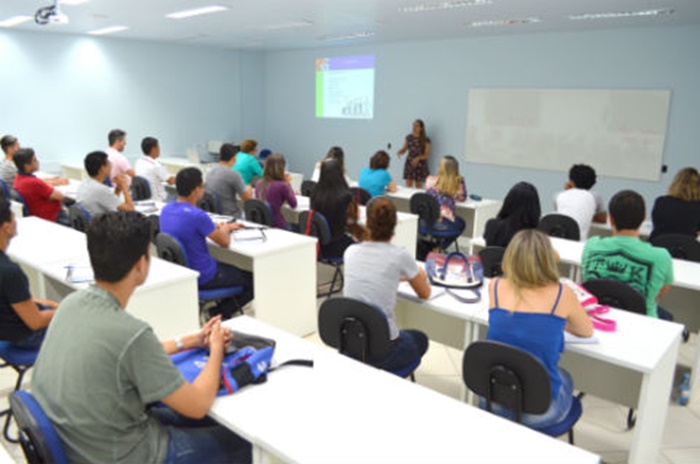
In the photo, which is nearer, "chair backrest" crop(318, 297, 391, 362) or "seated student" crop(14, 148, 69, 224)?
"chair backrest" crop(318, 297, 391, 362)

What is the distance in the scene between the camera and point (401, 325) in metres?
3.31

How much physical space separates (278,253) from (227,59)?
8.35 metres

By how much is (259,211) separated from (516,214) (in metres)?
2.26

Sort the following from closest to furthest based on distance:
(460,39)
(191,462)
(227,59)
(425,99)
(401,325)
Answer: (191,462)
(401,325)
(460,39)
(425,99)
(227,59)

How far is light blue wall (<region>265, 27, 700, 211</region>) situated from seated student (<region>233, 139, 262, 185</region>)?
403 cm

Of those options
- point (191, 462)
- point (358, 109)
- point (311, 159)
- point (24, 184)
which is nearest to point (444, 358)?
point (191, 462)

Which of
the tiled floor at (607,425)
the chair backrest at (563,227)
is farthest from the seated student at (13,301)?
the chair backrest at (563,227)

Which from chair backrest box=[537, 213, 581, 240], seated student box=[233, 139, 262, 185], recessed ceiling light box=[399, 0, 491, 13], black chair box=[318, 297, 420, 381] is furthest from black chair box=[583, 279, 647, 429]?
seated student box=[233, 139, 262, 185]

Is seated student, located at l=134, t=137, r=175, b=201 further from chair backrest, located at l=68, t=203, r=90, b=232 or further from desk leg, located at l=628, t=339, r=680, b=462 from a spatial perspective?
desk leg, located at l=628, t=339, r=680, b=462

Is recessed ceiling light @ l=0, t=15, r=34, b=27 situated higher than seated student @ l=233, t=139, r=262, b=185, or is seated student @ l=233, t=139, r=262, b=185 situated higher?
recessed ceiling light @ l=0, t=15, r=34, b=27

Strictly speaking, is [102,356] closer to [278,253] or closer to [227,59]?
[278,253]

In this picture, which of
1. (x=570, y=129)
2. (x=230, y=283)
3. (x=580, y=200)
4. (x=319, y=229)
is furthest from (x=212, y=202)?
(x=570, y=129)

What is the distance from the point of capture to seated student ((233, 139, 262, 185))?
603 centimetres

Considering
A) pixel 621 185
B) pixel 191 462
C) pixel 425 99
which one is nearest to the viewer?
pixel 191 462
